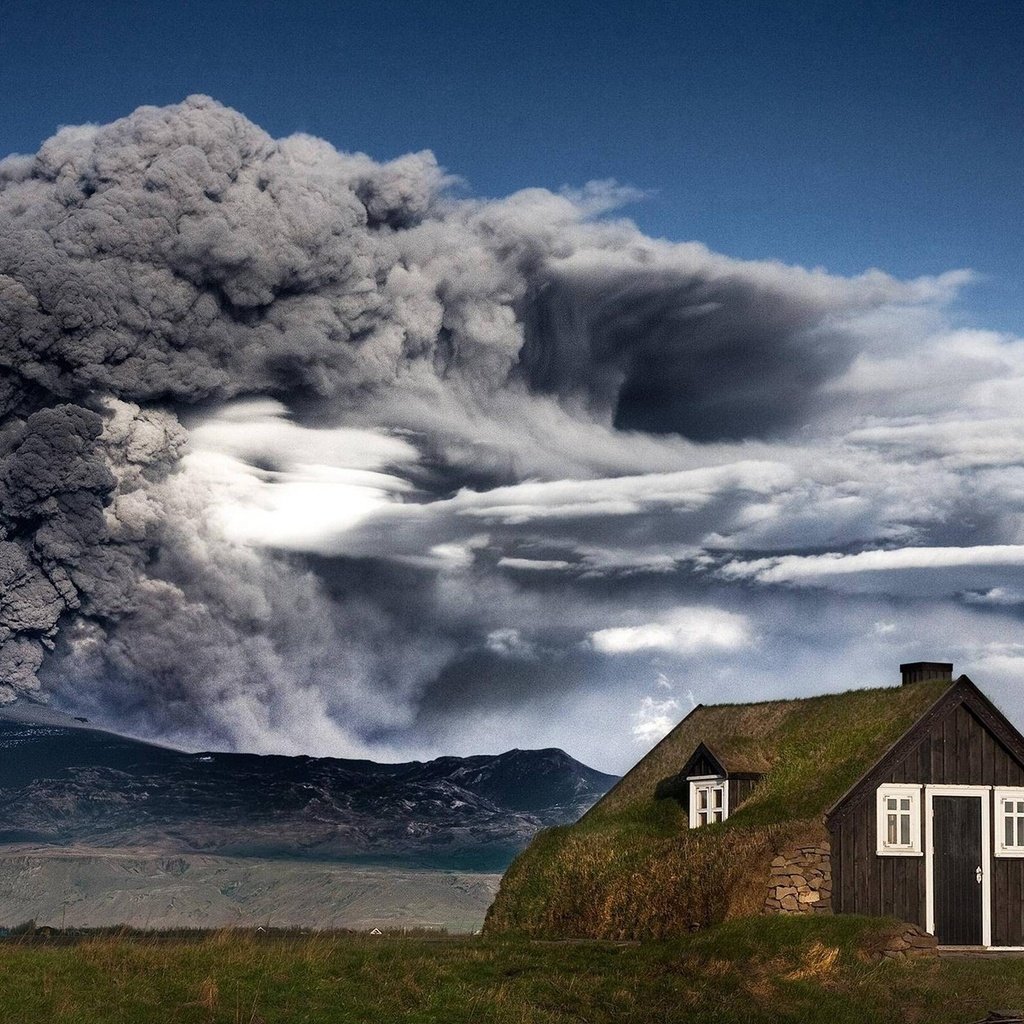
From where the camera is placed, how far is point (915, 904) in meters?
28.4

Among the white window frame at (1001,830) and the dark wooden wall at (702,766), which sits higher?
the dark wooden wall at (702,766)

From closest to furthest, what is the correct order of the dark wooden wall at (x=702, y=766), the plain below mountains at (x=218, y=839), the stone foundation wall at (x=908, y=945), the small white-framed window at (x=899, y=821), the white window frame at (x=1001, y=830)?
the stone foundation wall at (x=908, y=945) → the small white-framed window at (x=899, y=821) → the white window frame at (x=1001, y=830) → the dark wooden wall at (x=702, y=766) → the plain below mountains at (x=218, y=839)

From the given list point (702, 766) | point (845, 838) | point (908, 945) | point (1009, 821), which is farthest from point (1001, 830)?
point (702, 766)

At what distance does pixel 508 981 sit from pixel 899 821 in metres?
9.62

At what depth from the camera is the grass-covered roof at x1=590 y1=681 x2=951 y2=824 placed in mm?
29047

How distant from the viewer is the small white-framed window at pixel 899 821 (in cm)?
2831

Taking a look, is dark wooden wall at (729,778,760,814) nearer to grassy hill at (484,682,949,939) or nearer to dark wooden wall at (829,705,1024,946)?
grassy hill at (484,682,949,939)

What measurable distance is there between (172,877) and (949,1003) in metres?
111

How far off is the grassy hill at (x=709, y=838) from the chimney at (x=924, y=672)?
54 centimetres

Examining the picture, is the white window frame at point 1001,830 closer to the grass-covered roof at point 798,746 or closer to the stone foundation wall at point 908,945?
the grass-covered roof at point 798,746

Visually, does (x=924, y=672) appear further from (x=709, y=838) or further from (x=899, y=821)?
(x=709, y=838)

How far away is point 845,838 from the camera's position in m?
28.0

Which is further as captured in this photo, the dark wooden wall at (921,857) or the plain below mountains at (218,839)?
the plain below mountains at (218,839)

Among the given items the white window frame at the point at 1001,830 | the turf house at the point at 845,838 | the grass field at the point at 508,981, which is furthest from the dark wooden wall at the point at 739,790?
the grass field at the point at 508,981
